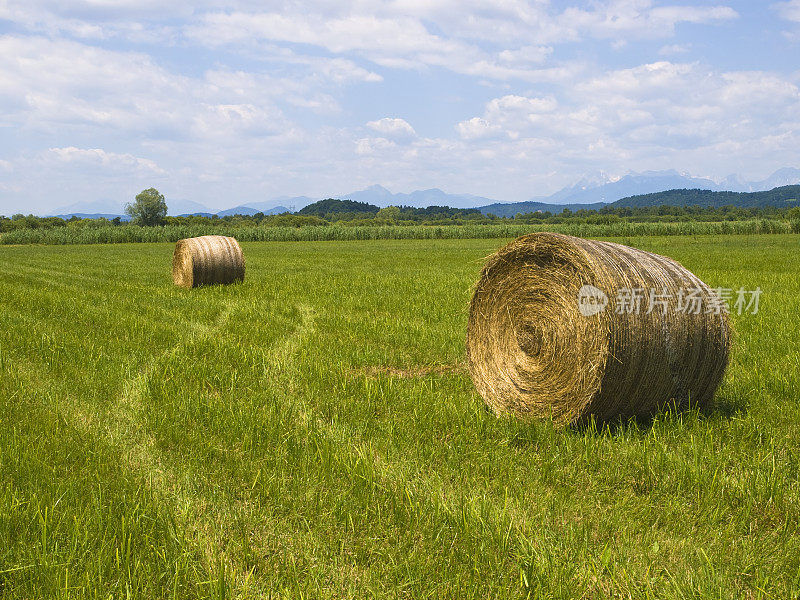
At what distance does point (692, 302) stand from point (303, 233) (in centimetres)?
6471

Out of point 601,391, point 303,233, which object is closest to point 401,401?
point 601,391

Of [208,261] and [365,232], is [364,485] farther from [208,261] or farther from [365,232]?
[365,232]

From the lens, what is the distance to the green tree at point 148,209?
12397cm

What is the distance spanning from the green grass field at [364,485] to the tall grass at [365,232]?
55269mm

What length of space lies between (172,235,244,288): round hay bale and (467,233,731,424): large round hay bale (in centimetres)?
1155

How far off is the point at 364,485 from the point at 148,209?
133 meters

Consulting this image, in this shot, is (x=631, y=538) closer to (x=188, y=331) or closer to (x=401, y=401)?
(x=401, y=401)

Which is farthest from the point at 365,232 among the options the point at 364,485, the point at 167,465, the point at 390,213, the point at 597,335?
the point at 390,213

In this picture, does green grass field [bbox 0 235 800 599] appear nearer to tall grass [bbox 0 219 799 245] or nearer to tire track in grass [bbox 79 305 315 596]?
tire track in grass [bbox 79 305 315 596]

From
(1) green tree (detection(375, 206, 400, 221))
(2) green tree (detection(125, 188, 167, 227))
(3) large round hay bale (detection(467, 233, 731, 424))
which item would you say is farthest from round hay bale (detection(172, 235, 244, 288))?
(1) green tree (detection(375, 206, 400, 221))

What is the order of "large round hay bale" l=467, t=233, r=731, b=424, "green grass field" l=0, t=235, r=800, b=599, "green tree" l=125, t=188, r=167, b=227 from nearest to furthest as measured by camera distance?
"green grass field" l=0, t=235, r=800, b=599 < "large round hay bale" l=467, t=233, r=731, b=424 < "green tree" l=125, t=188, r=167, b=227

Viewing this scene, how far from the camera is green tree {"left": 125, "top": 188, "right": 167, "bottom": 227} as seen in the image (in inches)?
4881

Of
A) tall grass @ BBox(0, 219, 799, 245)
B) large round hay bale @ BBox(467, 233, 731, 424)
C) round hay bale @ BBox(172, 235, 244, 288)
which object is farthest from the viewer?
tall grass @ BBox(0, 219, 799, 245)

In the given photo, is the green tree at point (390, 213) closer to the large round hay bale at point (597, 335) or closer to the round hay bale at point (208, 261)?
the round hay bale at point (208, 261)
